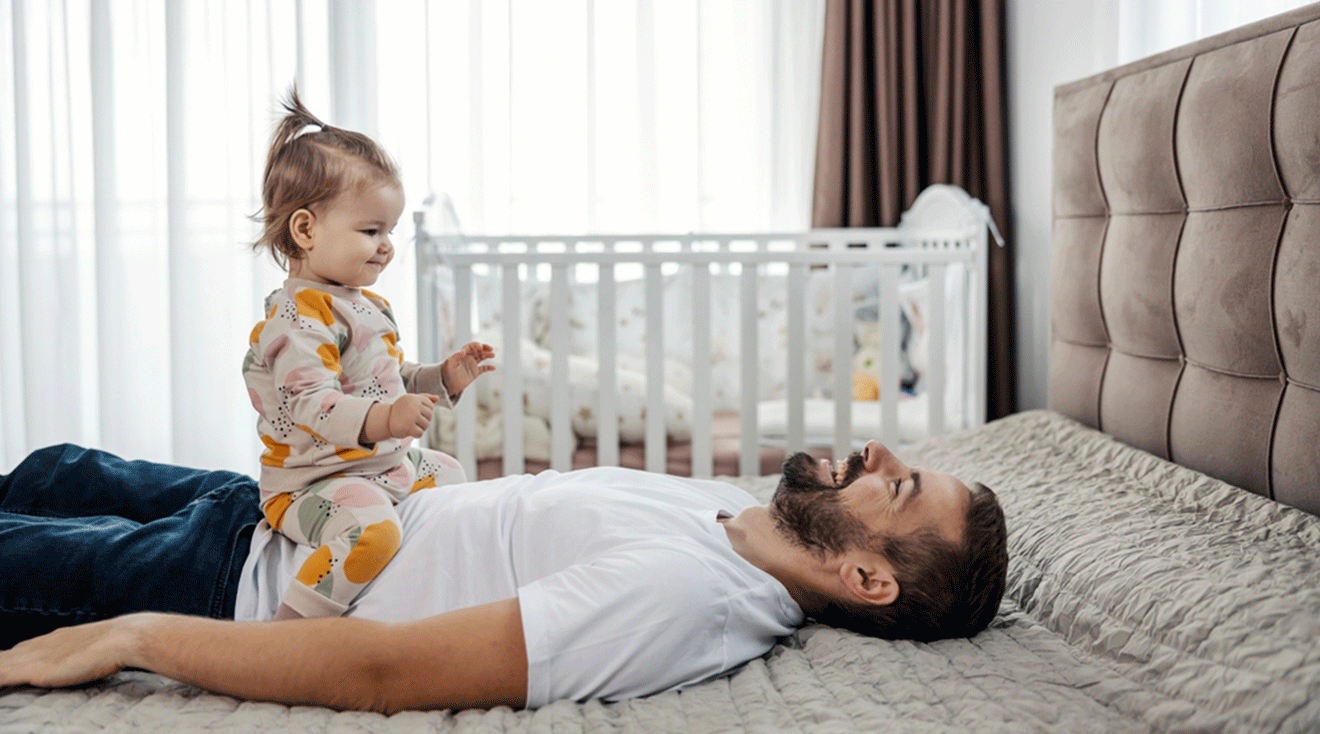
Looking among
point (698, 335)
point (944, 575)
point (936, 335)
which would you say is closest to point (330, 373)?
point (944, 575)

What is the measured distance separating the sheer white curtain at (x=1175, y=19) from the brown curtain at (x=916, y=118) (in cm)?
91

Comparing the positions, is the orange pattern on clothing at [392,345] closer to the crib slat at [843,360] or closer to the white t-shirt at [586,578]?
the white t-shirt at [586,578]

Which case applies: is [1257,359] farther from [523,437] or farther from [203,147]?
[203,147]

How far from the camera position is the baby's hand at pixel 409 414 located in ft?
3.36

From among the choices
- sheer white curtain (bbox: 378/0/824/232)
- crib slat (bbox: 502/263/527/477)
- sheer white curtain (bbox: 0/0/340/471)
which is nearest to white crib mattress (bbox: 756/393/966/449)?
crib slat (bbox: 502/263/527/477)

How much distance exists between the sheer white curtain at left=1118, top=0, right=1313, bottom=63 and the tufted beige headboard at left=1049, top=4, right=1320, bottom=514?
0.39 m

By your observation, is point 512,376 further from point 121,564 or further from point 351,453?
point 121,564

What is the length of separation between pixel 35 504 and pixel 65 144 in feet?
8.48

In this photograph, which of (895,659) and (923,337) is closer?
(895,659)

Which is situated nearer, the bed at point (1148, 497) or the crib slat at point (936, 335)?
the bed at point (1148, 497)

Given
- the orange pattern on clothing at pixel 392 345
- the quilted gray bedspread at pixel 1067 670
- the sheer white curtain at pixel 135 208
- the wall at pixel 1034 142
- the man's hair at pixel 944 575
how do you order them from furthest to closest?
1. the sheer white curtain at pixel 135 208
2. the wall at pixel 1034 142
3. the orange pattern on clothing at pixel 392 345
4. the man's hair at pixel 944 575
5. the quilted gray bedspread at pixel 1067 670

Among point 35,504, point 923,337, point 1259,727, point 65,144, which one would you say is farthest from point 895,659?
point 65,144

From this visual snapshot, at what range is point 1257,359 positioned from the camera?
116 centimetres

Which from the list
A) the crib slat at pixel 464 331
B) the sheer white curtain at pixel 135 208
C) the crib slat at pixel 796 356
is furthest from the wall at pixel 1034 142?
the sheer white curtain at pixel 135 208
